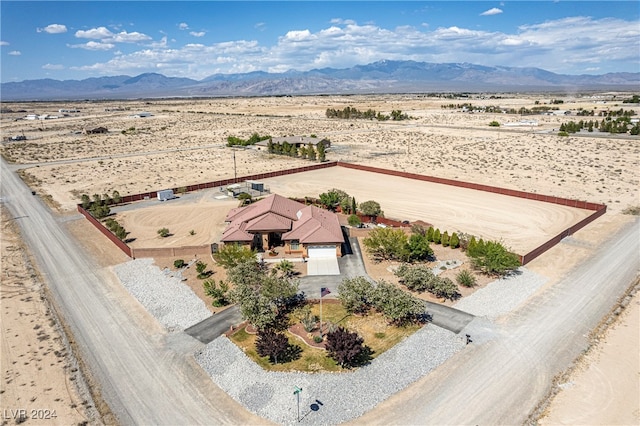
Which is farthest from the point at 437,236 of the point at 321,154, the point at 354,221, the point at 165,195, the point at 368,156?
the point at 368,156

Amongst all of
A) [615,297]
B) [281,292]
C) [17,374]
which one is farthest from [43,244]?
[615,297]

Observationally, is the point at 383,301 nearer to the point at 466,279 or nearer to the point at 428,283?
the point at 428,283

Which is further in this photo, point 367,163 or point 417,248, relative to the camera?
point 367,163

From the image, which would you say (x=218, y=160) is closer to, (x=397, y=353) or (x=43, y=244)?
(x=43, y=244)

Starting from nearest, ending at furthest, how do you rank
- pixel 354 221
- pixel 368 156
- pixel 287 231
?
pixel 287 231, pixel 354 221, pixel 368 156

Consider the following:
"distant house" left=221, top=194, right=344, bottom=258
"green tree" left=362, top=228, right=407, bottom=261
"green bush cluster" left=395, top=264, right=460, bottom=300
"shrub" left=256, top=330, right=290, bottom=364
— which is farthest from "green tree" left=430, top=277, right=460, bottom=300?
"shrub" left=256, top=330, right=290, bottom=364

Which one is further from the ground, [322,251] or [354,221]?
[354,221]
